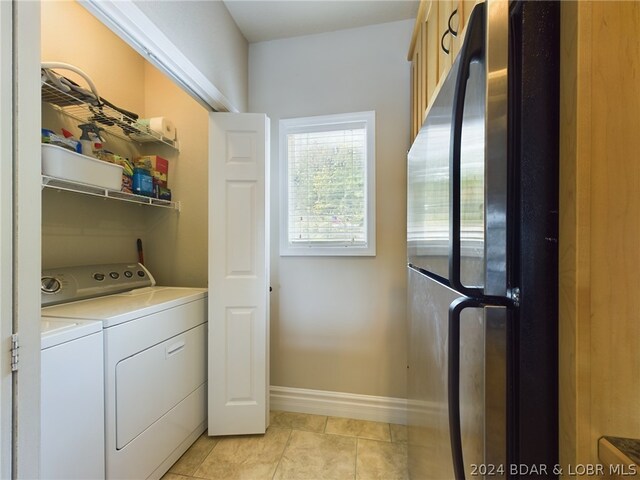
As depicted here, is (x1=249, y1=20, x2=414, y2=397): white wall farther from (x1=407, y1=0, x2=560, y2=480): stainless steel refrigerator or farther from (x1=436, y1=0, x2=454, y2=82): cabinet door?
(x1=407, y1=0, x2=560, y2=480): stainless steel refrigerator

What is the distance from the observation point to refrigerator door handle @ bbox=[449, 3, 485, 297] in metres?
0.53

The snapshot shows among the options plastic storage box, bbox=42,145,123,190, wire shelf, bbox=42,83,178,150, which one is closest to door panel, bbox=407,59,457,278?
plastic storage box, bbox=42,145,123,190

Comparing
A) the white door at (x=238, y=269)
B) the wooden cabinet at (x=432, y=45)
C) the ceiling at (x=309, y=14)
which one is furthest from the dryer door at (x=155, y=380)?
the ceiling at (x=309, y=14)

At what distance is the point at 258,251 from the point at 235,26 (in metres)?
1.66

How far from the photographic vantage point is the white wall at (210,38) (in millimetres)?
1229

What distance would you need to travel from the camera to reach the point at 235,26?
1.89 metres

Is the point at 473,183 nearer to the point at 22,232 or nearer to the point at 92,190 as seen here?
the point at 22,232

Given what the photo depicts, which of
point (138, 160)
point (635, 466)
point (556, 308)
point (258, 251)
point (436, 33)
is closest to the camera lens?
point (635, 466)

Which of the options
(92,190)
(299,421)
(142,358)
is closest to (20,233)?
(142,358)

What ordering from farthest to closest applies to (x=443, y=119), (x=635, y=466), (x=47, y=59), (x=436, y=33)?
(x=47, y=59) → (x=436, y=33) → (x=443, y=119) → (x=635, y=466)

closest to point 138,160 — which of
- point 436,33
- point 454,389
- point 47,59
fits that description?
point 47,59

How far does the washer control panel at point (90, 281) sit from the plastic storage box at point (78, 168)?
0.53m

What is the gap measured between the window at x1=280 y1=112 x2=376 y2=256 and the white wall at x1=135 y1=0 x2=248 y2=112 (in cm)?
45

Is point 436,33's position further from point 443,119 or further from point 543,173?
point 543,173
